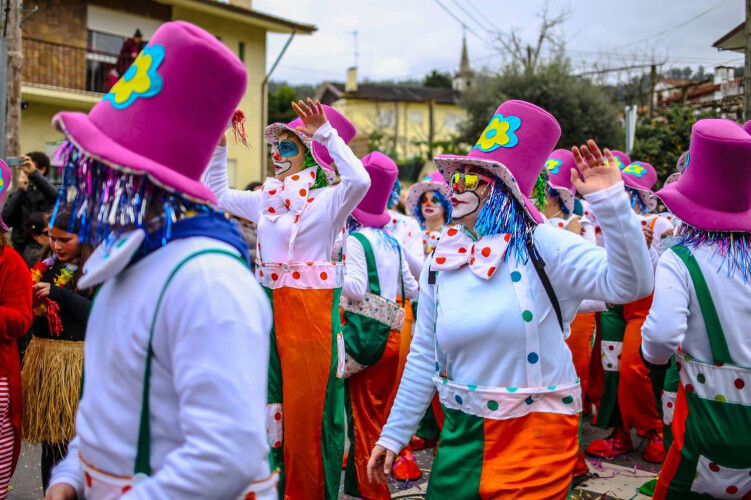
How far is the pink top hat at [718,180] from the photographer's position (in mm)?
3275

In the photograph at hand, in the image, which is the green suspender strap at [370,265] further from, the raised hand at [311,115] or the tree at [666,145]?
the tree at [666,145]

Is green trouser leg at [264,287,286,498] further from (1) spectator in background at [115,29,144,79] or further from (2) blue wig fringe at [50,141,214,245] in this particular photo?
(1) spectator in background at [115,29,144,79]

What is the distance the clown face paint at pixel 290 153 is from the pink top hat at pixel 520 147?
5.19 ft

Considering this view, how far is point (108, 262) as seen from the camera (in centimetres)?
164

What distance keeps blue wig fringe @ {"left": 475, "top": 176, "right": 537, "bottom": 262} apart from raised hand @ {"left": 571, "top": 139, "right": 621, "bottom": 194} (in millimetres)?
558

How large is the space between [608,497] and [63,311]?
152 inches

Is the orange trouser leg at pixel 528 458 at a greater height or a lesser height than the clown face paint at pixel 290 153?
lesser

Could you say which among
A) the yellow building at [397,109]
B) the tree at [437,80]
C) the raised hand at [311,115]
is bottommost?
the raised hand at [311,115]

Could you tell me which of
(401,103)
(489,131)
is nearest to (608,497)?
(489,131)

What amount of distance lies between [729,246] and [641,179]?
3855mm

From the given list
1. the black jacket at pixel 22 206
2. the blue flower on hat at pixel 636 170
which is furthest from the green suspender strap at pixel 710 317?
the black jacket at pixel 22 206

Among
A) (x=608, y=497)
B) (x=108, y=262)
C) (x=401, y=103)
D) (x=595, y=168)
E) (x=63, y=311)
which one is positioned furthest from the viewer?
(x=401, y=103)

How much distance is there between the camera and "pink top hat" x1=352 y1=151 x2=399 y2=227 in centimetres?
551

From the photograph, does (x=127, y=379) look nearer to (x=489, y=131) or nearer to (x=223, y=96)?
(x=223, y=96)
